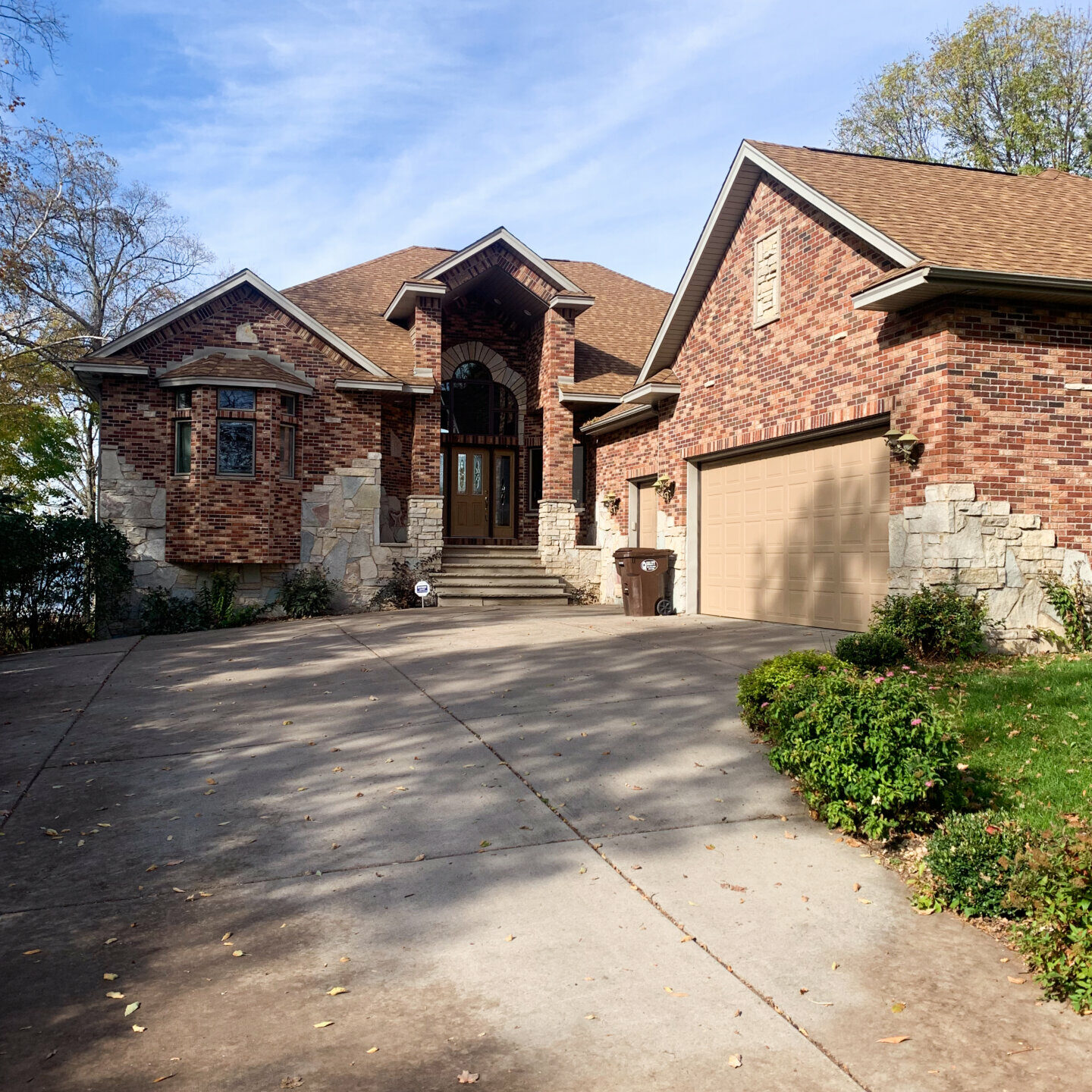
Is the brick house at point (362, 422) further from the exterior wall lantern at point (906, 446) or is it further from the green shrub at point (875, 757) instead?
the green shrub at point (875, 757)

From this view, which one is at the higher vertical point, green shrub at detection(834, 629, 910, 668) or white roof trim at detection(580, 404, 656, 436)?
white roof trim at detection(580, 404, 656, 436)

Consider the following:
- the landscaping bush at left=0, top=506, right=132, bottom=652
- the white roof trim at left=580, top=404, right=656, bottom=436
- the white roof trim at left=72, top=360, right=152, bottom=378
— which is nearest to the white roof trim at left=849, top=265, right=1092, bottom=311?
the white roof trim at left=580, top=404, right=656, bottom=436

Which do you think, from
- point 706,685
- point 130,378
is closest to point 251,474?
point 130,378

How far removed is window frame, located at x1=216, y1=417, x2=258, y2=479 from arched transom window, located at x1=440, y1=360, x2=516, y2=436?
511 centimetres

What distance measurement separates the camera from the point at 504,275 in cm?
1991

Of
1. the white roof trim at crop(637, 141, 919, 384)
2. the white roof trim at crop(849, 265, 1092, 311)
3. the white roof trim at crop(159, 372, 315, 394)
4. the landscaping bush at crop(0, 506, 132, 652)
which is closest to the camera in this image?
the white roof trim at crop(849, 265, 1092, 311)

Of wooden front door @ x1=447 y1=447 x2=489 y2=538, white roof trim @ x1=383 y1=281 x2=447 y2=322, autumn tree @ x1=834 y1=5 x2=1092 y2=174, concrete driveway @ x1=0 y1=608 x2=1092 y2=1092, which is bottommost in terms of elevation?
concrete driveway @ x1=0 y1=608 x2=1092 y2=1092

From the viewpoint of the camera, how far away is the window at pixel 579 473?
2149 centimetres

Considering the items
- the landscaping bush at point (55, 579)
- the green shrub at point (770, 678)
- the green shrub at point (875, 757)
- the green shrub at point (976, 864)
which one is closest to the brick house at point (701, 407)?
the landscaping bush at point (55, 579)

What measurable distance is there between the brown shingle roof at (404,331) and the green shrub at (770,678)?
13.1 meters

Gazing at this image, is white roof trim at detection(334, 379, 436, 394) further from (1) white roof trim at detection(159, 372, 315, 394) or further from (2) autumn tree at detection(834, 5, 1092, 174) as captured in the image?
(2) autumn tree at detection(834, 5, 1092, 174)

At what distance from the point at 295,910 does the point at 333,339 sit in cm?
1530

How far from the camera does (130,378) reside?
17281 millimetres

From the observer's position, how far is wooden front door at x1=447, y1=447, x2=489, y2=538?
2133 centimetres
